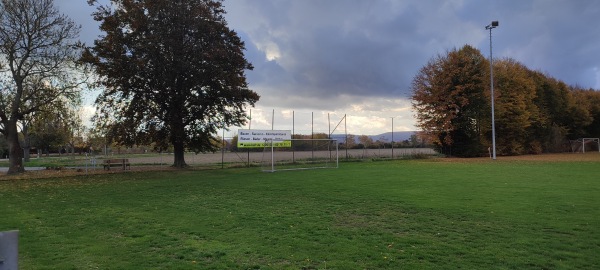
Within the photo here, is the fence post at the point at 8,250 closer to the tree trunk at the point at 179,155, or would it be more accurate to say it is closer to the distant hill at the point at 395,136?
the tree trunk at the point at 179,155

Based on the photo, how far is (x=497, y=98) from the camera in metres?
42.0

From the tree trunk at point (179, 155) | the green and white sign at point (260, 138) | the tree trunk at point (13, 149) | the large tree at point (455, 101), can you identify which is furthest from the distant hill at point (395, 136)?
the tree trunk at point (13, 149)

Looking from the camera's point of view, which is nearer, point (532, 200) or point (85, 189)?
point (532, 200)

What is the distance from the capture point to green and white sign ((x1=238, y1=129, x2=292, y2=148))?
27.9 m

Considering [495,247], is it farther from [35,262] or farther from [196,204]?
[196,204]

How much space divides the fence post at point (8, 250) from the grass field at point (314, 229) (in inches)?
140

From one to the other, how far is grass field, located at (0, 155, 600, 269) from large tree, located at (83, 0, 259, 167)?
12097 mm

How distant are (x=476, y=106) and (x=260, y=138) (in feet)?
80.4

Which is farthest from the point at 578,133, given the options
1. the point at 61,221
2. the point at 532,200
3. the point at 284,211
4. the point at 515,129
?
the point at 61,221

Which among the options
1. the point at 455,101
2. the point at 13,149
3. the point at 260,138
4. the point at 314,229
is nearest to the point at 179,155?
the point at 260,138

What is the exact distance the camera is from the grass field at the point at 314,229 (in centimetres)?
571

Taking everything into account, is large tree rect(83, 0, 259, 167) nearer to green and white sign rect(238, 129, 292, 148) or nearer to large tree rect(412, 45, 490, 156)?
green and white sign rect(238, 129, 292, 148)

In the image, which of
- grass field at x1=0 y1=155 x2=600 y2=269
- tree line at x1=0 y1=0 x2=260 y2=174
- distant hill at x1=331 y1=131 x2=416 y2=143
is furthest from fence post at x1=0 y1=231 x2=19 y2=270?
distant hill at x1=331 y1=131 x2=416 y2=143

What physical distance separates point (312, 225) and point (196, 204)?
178 inches
